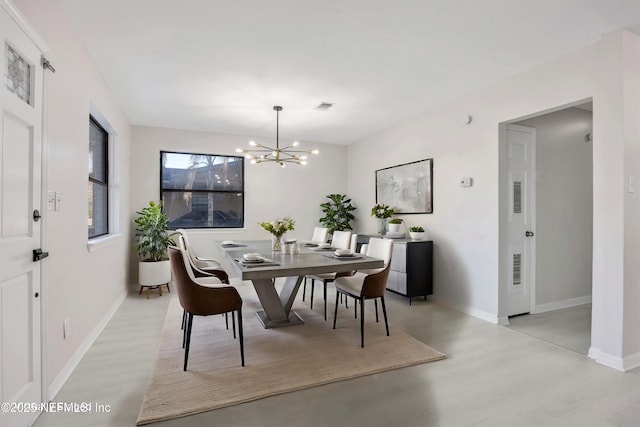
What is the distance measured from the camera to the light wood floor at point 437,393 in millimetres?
1856

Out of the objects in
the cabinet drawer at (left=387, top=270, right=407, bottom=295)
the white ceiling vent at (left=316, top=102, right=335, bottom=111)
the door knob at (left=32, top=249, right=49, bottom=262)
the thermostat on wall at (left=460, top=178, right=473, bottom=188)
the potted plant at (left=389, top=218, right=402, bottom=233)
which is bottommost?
the cabinet drawer at (left=387, top=270, right=407, bottom=295)

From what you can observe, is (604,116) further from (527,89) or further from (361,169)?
(361,169)

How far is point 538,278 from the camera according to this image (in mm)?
3838

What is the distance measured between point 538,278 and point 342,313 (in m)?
2.39

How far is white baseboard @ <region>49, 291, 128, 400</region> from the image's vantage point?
2.10 m

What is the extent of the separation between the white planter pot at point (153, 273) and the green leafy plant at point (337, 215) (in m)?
2.86

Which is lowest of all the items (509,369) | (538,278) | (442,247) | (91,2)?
(509,369)

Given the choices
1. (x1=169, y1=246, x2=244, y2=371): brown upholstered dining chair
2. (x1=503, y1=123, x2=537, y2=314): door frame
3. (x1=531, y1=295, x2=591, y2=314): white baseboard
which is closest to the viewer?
(x1=169, y1=246, x2=244, y2=371): brown upholstered dining chair

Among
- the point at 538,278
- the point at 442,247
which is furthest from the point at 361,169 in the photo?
the point at 538,278

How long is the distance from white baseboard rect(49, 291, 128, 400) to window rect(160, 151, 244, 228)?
84.1 inches

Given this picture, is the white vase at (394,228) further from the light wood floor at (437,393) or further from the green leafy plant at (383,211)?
the light wood floor at (437,393)

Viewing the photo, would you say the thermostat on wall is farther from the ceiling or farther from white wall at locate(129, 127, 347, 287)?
white wall at locate(129, 127, 347, 287)

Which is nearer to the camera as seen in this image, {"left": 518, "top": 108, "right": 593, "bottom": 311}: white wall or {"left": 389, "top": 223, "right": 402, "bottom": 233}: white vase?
{"left": 518, "top": 108, "right": 593, "bottom": 311}: white wall

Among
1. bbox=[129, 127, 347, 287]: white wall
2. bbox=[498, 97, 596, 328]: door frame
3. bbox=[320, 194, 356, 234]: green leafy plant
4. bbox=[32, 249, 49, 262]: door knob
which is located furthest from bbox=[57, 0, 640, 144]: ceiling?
bbox=[320, 194, 356, 234]: green leafy plant
